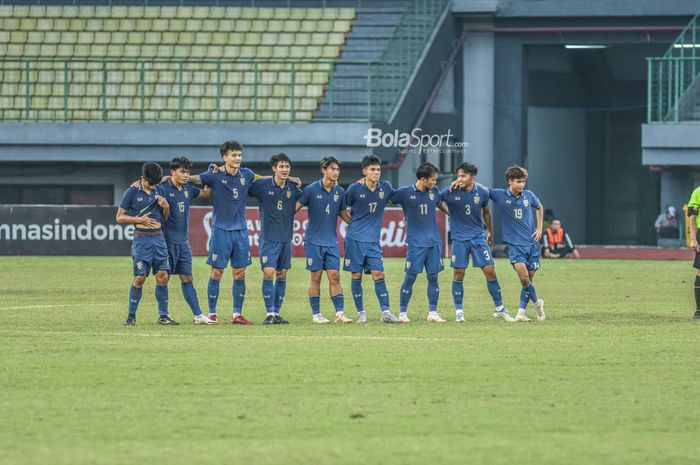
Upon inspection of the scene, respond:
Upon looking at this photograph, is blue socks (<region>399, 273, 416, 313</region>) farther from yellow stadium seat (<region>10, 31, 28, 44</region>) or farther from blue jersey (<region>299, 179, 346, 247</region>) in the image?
yellow stadium seat (<region>10, 31, 28, 44</region>)

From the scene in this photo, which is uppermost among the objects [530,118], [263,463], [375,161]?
[530,118]

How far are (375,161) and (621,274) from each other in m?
12.9

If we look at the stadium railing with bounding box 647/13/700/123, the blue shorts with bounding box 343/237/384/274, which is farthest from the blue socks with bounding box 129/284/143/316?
the stadium railing with bounding box 647/13/700/123

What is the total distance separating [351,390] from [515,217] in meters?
6.83

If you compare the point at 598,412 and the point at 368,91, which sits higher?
the point at 368,91

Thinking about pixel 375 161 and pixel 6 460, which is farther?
pixel 375 161

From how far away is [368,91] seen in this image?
38.5 m

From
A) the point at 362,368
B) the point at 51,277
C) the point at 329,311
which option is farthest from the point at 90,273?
the point at 362,368

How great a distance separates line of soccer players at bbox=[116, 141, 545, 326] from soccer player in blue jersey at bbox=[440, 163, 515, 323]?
12 mm

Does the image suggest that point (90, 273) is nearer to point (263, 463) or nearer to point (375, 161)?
point (375, 161)

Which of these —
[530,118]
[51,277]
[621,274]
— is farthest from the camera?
[530,118]

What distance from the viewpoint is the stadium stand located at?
39.1m

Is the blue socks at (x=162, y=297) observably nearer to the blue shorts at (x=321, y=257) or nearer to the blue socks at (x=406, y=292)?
the blue shorts at (x=321, y=257)

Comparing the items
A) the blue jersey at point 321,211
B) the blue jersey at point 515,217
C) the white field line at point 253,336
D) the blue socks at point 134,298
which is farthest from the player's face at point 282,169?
the blue jersey at point 515,217
